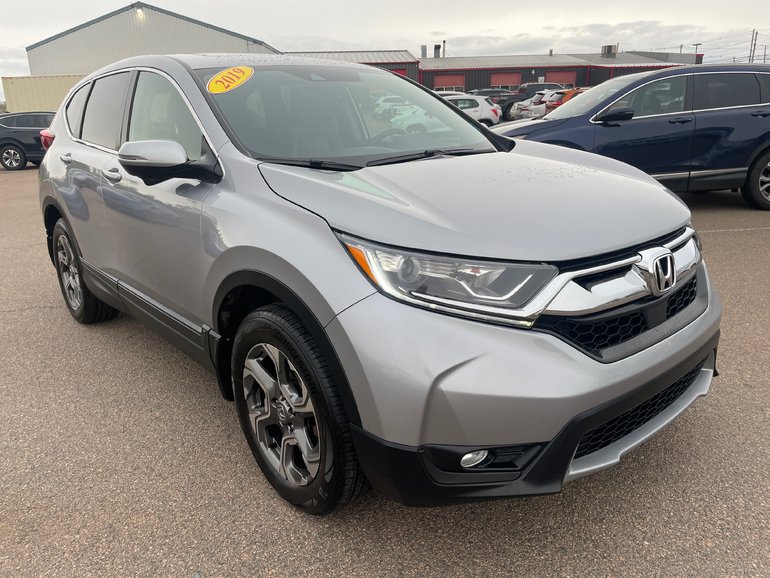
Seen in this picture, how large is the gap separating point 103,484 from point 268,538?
0.80 meters

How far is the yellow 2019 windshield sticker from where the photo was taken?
8.73 ft

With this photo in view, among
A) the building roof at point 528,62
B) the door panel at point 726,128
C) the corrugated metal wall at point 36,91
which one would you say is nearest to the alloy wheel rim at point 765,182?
the door panel at point 726,128

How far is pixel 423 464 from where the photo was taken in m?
1.71

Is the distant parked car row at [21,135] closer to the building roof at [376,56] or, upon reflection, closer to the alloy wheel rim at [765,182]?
the alloy wheel rim at [765,182]

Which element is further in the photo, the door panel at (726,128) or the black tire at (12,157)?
the black tire at (12,157)

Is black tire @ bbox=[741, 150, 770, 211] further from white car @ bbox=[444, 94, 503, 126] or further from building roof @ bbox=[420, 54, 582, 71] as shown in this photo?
Result: building roof @ bbox=[420, 54, 582, 71]

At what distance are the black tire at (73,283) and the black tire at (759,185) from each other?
6.78 metres

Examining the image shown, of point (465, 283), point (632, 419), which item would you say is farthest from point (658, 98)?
point (465, 283)

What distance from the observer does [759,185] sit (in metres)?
6.88

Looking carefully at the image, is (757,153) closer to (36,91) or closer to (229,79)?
(229,79)

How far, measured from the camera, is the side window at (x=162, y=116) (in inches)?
102

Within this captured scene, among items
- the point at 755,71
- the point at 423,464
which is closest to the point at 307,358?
the point at 423,464

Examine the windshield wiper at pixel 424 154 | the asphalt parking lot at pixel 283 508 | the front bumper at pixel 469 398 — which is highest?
the windshield wiper at pixel 424 154

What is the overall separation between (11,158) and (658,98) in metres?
16.8
